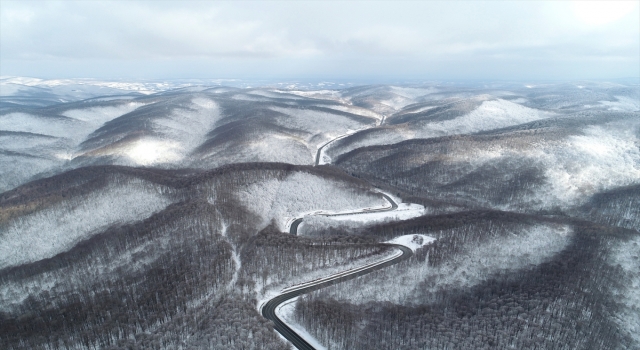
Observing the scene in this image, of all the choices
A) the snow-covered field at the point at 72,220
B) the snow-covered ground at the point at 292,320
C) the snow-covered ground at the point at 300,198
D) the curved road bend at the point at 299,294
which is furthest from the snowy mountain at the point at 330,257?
the curved road bend at the point at 299,294

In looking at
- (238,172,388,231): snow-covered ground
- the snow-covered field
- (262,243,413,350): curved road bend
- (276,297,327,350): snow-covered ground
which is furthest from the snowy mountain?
(262,243,413,350): curved road bend

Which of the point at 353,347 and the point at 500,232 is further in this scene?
the point at 500,232

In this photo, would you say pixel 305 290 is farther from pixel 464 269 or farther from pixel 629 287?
pixel 629 287

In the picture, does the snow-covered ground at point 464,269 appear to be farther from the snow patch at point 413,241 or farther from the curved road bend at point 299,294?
the snow patch at point 413,241

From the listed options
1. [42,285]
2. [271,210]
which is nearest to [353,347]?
[271,210]

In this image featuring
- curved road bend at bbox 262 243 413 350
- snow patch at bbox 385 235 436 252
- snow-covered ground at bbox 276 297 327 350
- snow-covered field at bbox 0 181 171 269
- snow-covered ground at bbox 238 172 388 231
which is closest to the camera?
snow-covered ground at bbox 276 297 327 350

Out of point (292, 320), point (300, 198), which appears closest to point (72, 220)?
point (300, 198)

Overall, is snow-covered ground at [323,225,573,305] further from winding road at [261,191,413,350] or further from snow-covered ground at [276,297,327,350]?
snow-covered ground at [276,297,327,350]

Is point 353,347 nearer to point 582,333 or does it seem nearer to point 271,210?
point 582,333
